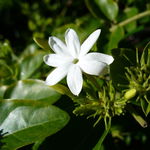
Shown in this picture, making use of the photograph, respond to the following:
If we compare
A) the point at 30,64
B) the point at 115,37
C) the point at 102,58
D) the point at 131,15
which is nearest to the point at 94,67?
the point at 102,58

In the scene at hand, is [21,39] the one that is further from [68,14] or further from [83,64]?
[83,64]

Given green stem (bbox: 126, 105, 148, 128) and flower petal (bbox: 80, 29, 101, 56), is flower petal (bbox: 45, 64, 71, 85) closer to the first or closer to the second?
flower petal (bbox: 80, 29, 101, 56)

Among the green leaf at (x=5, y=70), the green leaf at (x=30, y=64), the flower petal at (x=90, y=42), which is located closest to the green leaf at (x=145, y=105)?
the flower petal at (x=90, y=42)

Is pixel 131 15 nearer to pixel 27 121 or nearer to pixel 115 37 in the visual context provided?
pixel 115 37

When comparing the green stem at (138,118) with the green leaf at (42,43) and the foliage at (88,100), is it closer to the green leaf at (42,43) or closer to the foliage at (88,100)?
the foliage at (88,100)

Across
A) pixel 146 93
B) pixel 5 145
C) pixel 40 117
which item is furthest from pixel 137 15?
pixel 5 145

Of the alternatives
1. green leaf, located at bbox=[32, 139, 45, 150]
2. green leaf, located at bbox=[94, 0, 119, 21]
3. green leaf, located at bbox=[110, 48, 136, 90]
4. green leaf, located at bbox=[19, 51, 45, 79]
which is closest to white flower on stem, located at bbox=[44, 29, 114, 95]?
green leaf, located at bbox=[110, 48, 136, 90]
